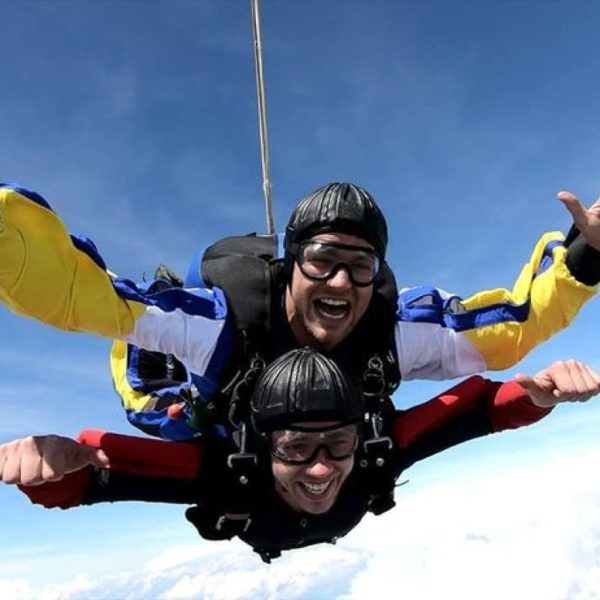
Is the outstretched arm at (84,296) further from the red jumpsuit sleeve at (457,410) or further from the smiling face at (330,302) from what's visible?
the red jumpsuit sleeve at (457,410)

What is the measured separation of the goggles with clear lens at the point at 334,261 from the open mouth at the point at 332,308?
3.2 inches

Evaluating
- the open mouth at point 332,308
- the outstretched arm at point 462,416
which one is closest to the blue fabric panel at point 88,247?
the open mouth at point 332,308

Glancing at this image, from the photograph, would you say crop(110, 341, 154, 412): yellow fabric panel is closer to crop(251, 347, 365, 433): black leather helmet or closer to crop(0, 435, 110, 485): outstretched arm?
crop(251, 347, 365, 433): black leather helmet

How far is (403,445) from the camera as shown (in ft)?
9.59

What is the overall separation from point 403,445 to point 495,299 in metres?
0.66

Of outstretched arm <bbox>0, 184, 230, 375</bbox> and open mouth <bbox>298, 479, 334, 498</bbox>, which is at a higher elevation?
outstretched arm <bbox>0, 184, 230, 375</bbox>

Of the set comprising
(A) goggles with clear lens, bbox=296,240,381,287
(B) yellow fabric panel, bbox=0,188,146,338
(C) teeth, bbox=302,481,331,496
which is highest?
(A) goggles with clear lens, bbox=296,240,381,287

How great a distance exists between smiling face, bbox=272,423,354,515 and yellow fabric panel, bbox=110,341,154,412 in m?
1.32

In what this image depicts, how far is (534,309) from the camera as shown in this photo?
300 centimetres

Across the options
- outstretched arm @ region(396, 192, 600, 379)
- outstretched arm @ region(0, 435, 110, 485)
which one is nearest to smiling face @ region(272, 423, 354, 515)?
outstretched arm @ region(396, 192, 600, 379)

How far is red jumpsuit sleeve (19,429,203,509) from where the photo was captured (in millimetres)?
2449

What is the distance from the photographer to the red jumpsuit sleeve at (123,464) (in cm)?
245

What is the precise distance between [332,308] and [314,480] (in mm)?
586

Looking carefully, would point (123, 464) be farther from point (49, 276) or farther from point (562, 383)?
point (562, 383)
